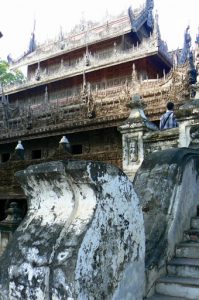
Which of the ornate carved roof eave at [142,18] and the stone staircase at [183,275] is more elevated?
the ornate carved roof eave at [142,18]

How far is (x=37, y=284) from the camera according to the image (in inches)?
86.9

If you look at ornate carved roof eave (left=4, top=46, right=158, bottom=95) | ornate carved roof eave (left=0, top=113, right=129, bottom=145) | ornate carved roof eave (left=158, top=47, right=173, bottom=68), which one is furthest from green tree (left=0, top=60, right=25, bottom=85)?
ornate carved roof eave (left=0, top=113, right=129, bottom=145)

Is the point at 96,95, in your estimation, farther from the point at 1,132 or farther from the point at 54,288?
the point at 54,288

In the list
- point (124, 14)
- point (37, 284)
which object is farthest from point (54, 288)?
point (124, 14)

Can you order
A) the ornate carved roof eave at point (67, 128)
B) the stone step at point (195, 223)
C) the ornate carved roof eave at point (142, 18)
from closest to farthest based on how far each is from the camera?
the stone step at point (195, 223) → the ornate carved roof eave at point (67, 128) → the ornate carved roof eave at point (142, 18)

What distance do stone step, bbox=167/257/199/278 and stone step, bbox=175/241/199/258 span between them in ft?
0.20

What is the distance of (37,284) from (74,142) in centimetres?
1314

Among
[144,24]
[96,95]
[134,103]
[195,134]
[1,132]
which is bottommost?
[195,134]

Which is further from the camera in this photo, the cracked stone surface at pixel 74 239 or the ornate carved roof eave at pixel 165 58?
the ornate carved roof eave at pixel 165 58

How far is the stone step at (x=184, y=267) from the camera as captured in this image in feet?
10.2

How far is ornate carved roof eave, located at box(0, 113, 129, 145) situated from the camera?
13301 millimetres

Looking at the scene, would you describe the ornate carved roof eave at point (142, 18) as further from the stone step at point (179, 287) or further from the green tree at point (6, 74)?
the stone step at point (179, 287)

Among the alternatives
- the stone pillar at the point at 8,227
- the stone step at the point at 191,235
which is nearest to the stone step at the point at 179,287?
the stone step at the point at 191,235

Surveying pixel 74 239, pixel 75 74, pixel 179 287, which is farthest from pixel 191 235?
pixel 75 74
